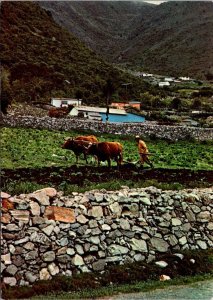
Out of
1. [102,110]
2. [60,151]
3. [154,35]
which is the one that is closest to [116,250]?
[60,151]

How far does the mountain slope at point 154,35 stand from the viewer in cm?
8069

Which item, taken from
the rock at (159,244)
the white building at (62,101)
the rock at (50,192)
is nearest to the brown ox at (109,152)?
the rock at (159,244)

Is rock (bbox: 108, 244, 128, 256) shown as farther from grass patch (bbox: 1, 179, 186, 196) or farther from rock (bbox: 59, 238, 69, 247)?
grass patch (bbox: 1, 179, 186, 196)

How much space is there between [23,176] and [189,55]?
72.2m

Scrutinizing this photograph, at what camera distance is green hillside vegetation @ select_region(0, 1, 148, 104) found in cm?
4091

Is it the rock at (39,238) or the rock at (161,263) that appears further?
the rock at (161,263)

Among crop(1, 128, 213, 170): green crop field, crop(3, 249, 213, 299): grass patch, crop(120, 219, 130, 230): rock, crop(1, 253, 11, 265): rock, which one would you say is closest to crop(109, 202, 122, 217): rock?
crop(120, 219, 130, 230): rock

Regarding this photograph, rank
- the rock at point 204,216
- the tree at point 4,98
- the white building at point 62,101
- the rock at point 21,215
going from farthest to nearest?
the white building at point 62,101
the tree at point 4,98
the rock at point 204,216
the rock at point 21,215

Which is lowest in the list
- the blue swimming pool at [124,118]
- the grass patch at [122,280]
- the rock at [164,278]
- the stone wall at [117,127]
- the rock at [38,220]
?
the rock at [164,278]

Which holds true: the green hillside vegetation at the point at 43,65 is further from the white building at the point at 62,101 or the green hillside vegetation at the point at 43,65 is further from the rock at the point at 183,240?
the rock at the point at 183,240

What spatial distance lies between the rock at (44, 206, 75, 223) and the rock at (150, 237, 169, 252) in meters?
2.27

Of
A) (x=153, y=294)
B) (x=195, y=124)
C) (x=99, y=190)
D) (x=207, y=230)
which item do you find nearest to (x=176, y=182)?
(x=207, y=230)

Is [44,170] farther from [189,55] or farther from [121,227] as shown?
[189,55]

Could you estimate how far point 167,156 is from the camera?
69.0ft
